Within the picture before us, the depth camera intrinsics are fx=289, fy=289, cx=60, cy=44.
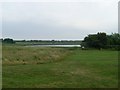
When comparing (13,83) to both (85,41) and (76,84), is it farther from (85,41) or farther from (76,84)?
(85,41)

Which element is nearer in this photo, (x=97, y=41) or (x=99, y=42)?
(x=99, y=42)

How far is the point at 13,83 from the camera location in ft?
43.4

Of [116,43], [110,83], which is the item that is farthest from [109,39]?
[110,83]

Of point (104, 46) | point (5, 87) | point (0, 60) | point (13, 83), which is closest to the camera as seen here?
point (5, 87)

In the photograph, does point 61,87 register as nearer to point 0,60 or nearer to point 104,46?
point 0,60

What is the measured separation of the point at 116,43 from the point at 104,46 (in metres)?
8.17

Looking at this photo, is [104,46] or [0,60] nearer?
[0,60]

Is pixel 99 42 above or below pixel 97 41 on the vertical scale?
below

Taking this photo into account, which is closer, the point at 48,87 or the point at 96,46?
the point at 48,87

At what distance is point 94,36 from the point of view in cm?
9400

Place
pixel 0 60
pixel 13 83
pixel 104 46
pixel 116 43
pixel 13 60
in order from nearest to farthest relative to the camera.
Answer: pixel 13 83 < pixel 0 60 < pixel 13 60 < pixel 104 46 < pixel 116 43

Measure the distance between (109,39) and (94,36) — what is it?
7.33 meters

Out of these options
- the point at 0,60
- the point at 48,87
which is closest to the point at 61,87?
the point at 48,87

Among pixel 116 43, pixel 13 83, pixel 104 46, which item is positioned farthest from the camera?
pixel 116 43
